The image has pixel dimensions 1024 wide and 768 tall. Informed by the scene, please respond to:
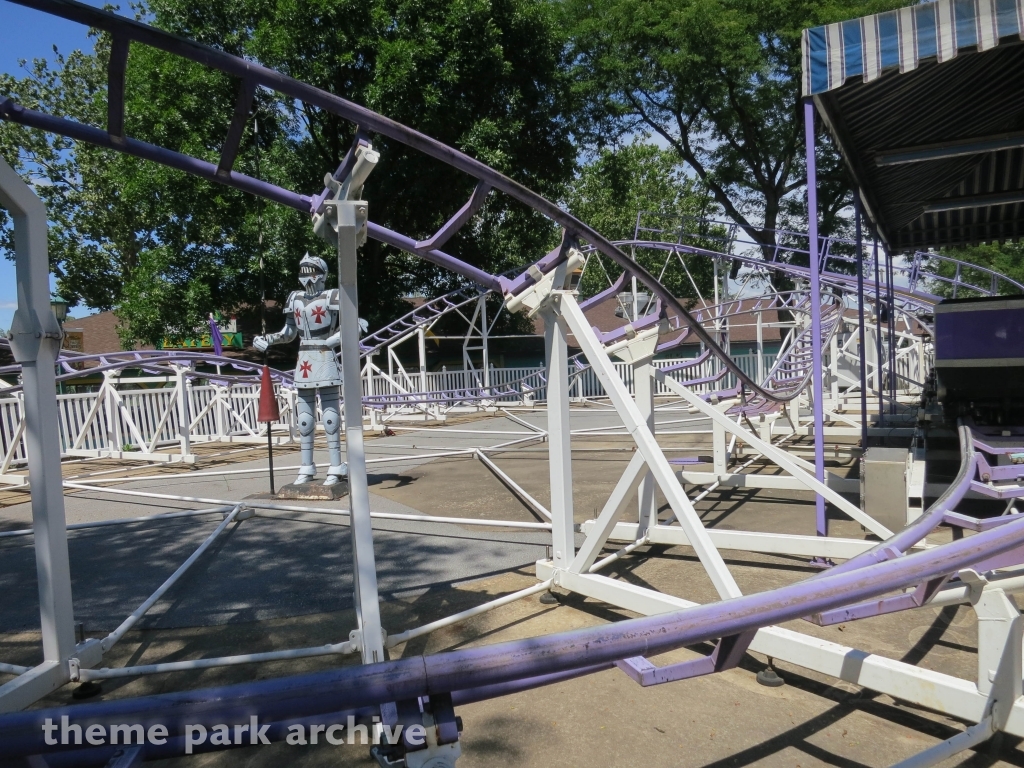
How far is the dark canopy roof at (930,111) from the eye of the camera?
462cm

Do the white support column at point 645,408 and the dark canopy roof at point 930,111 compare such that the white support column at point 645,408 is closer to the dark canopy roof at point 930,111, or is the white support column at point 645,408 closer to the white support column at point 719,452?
the white support column at point 719,452

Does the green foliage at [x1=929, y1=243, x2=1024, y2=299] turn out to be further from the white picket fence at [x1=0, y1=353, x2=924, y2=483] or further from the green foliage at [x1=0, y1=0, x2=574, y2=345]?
the green foliage at [x1=0, y1=0, x2=574, y2=345]

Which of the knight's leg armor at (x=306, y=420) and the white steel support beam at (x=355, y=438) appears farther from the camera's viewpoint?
the knight's leg armor at (x=306, y=420)

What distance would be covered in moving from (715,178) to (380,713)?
27247mm

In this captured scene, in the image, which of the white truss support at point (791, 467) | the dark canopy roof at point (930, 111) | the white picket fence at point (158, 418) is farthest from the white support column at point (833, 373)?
the white truss support at point (791, 467)

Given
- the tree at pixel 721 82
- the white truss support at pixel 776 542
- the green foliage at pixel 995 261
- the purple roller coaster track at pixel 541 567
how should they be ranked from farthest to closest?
the green foliage at pixel 995 261 < the tree at pixel 721 82 < the white truss support at pixel 776 542 < the purple roller coaster track at pixel 541 567

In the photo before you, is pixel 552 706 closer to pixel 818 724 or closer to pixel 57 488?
pixel 818 724

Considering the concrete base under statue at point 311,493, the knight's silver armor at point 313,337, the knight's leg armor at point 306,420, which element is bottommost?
→ the concrete base under statue at point 311,493

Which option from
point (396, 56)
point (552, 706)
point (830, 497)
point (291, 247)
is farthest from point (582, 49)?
point (552, 706)

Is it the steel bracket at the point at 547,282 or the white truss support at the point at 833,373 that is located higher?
the steel bracket at the point at 547,282

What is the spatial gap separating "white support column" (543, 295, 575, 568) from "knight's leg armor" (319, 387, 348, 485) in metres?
3.69

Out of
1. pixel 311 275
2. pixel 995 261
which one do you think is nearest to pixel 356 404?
pixel 311 275

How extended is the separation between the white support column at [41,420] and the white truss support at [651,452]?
2357 millimetres

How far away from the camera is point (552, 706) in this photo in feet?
9.23
